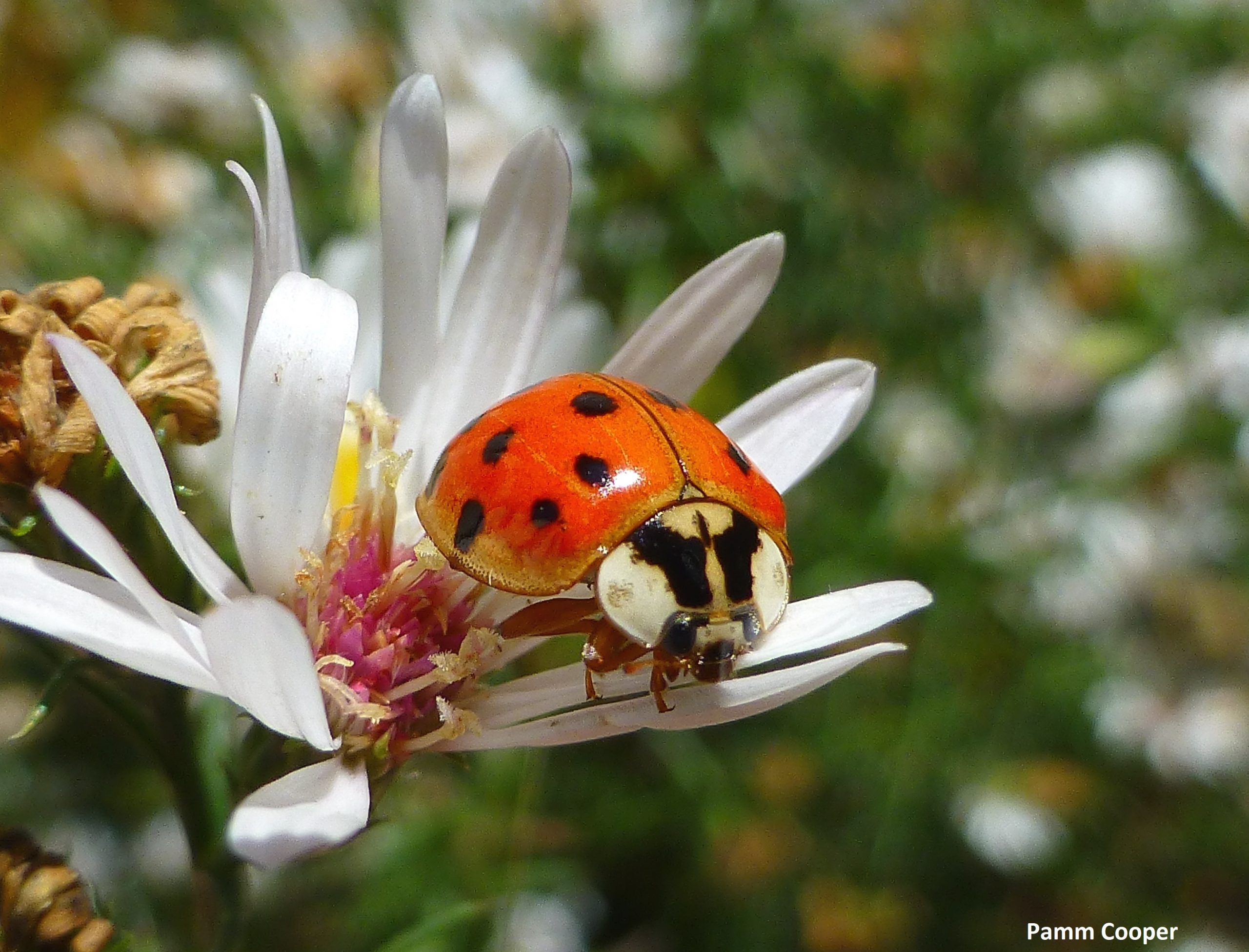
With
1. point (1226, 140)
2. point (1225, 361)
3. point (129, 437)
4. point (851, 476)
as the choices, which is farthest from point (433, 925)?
point (1226, 140)

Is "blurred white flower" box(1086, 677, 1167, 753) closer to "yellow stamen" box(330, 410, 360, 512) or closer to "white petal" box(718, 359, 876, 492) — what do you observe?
"white petal" box(718, 359, 876, 492)

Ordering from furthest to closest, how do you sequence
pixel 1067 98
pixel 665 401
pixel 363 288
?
pixel 1067 98 < pixel 363 288 < pixel 665 401

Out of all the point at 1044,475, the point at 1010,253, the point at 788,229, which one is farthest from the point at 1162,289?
the point at 788,229

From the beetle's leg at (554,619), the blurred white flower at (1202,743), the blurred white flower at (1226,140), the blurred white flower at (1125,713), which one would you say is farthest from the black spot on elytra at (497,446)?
the blurred white flower at (1226,140)

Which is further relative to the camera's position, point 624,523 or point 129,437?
point 624,523

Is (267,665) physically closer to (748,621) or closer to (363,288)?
(748,621)

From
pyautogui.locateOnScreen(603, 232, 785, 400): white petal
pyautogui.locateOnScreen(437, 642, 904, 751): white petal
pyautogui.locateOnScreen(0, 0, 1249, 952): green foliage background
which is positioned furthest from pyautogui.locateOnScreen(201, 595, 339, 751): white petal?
pyautogui.locateOnScreen(0, 0, 1249, 952): green foliage background
